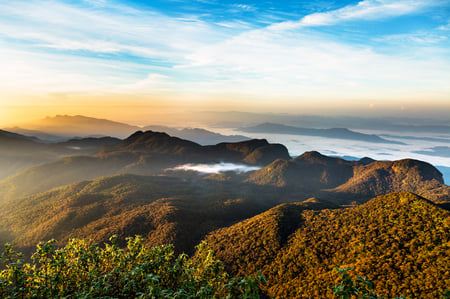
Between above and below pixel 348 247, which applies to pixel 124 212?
below

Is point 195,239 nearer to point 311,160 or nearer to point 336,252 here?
point 336,252

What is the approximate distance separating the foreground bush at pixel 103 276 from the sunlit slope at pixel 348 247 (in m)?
29.7

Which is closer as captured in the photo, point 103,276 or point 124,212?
point 103,276

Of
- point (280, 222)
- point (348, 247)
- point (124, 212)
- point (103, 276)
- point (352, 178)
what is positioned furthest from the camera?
point (352, 178)

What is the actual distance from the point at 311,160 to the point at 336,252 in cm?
15176

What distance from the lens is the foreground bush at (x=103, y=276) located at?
39.1ft

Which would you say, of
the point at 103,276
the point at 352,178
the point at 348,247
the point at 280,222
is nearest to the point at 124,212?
the point at 280,222

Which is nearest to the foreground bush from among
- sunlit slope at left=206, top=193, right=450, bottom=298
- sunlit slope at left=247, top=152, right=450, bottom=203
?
sunlit slope at left=206, top=193, right=450, bottom=298

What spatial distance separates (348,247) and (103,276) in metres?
49.4

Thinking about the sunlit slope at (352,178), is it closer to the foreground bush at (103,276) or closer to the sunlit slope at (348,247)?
the sunlit slope at (348,247)

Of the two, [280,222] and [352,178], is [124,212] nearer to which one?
[280,222]

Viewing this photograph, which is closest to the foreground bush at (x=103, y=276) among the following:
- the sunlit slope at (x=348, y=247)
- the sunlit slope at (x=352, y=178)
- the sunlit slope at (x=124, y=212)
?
the sunlit slope at (x=348, y=247)

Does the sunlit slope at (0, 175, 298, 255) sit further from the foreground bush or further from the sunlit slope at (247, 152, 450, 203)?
the foreground bush

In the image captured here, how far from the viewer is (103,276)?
41.3 ft
